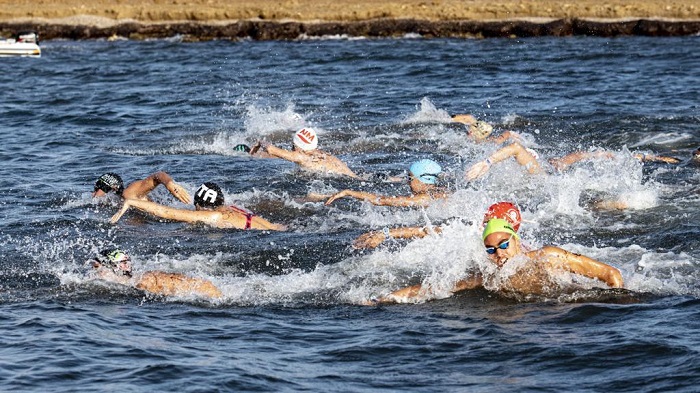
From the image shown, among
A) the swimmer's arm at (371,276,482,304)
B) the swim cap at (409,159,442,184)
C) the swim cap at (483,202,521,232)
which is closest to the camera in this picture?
the swim cap at (483,202,521,232)

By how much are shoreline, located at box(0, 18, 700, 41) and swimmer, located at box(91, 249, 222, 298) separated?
92.3ft

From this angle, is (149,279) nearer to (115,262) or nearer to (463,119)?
(115,262)

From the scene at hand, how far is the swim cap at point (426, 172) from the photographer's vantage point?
1461 cm

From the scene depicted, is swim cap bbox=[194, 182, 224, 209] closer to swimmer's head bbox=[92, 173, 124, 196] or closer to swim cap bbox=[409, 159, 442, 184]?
swimmer's head bbox=[92, 173, 124, 196]

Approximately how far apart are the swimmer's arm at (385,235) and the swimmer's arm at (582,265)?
1.86 meters

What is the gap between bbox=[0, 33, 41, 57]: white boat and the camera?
35.0 m

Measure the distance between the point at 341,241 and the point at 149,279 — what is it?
2776mm

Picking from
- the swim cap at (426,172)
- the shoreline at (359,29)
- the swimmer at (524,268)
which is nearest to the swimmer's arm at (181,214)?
the swim cap at (426,172)

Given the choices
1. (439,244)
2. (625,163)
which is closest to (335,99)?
(625,163)

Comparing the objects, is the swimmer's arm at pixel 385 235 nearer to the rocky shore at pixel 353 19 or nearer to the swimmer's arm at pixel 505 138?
the swimmer's arm at pixel 505 138

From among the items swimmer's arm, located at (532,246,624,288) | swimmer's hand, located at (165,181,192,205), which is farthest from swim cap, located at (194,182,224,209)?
swimmer's arm, located at (532,246,624,288)

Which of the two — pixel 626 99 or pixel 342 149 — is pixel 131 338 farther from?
pixel 626 99

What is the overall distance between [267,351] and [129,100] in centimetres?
1809

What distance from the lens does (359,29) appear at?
1551 inches
